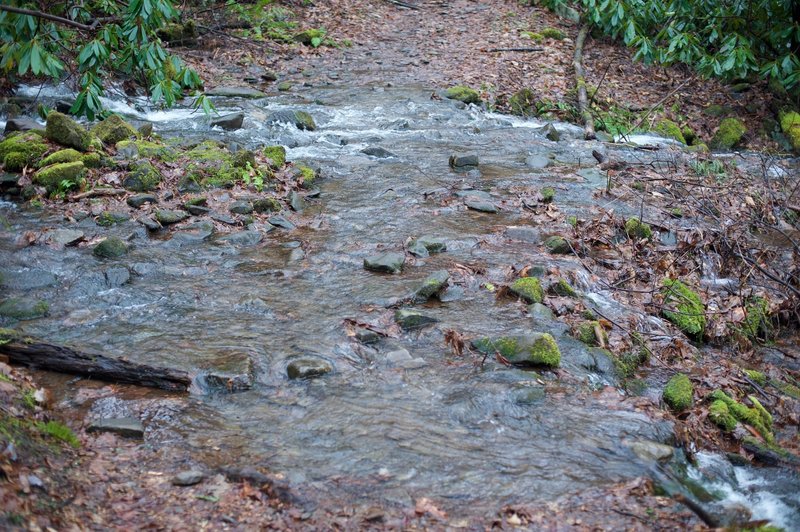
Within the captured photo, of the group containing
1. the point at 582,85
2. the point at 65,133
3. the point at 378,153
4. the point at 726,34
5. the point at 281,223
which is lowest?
the point at 281,223

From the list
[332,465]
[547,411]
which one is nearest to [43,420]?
[332,465]

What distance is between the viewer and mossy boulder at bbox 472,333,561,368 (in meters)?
4.72

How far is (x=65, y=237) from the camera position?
6.22 m

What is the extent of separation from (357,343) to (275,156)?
4363 mm

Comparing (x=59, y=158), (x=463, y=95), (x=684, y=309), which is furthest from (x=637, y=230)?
(x=59, y=158)

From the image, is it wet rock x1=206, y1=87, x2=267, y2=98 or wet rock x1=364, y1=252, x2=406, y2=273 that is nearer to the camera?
wet rock x1=364, y1=252, x2=406, y2=273

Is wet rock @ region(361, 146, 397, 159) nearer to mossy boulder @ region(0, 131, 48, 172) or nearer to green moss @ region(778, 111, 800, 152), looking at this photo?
mossy boulder @ region(0, 131, 48, 172)

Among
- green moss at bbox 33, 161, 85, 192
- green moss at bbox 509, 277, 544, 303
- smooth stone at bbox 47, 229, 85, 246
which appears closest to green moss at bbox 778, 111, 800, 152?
green moss at bbox 509, 277, 544, 303

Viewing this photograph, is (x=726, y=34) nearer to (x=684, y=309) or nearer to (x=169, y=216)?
(x=684, y=309)

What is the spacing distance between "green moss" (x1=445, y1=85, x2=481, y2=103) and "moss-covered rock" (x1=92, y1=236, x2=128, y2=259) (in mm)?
7662

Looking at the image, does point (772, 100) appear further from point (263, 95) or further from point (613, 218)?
point (263, 95)

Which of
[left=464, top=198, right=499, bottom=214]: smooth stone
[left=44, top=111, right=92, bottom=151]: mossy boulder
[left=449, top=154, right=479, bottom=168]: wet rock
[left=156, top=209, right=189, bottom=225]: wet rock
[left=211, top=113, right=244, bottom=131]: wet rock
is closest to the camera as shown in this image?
[left=156, top=209, right=189, bottom=225]: wet rock

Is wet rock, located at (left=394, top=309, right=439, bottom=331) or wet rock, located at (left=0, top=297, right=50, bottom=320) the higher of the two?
wet rock, located at (left=394, top=309, right=439, bottom=331)

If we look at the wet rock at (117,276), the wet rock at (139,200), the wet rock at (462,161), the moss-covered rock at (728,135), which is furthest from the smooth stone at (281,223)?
the moss-covered rock at (728,135)
